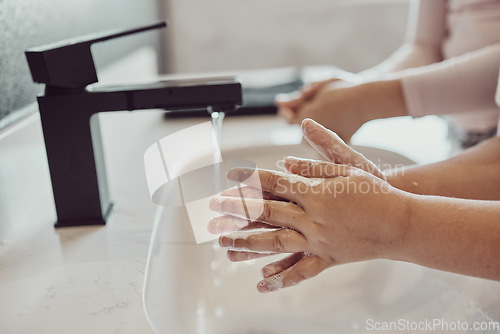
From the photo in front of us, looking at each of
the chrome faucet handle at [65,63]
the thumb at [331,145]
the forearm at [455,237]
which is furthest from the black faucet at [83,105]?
the forearm at [455,237]

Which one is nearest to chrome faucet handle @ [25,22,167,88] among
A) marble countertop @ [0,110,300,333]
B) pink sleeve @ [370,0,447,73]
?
marble countertop @ [0,110,300,333]

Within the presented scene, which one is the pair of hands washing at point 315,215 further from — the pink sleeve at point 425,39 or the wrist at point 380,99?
the pink sleeve at point 425,39

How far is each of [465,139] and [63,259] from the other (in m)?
0.70

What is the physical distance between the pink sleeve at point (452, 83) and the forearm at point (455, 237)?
31 centimetres

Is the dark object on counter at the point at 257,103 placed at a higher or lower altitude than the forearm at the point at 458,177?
lower

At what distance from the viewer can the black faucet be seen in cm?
44

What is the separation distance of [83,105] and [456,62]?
518 mm

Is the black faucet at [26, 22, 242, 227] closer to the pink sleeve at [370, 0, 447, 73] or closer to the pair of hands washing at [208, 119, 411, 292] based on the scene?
the pair of hands washing at [208, 119, 411, 292]

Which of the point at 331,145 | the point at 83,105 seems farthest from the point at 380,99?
the point at 83,105

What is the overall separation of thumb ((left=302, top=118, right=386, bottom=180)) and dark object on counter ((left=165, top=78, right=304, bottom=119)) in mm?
545

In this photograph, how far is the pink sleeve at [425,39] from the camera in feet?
2.78

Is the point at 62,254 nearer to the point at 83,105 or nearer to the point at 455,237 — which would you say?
the point at 83,105

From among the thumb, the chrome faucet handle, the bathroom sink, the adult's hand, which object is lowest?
the bathroom sink

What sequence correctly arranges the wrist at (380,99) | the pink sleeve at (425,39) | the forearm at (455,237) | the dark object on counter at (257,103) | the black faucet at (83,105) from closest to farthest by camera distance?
the forearm at (455,237), the black faucet at (83,105), the wrist at (380,99), the pink sleeve at (425,39), the dark object on counter at (257,103)
